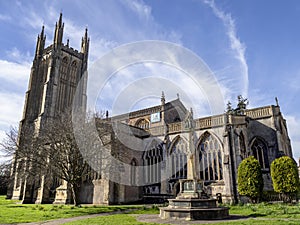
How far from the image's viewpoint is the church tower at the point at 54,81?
43.9 metres

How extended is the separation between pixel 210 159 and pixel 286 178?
22.9 ft

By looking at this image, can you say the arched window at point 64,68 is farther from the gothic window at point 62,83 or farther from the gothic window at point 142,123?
the gothic window at point 142,123

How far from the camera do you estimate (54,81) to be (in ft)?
149

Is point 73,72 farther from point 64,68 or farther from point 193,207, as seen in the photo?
point 193,207

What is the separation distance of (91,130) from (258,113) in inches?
665

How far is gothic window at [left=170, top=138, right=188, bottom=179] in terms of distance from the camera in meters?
24.9

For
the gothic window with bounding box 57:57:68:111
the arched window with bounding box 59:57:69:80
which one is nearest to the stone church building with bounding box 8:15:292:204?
the gothic window with bounding box 57:57:68:111

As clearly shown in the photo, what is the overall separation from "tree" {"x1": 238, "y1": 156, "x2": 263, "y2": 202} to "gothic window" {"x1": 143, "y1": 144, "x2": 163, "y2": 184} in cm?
950

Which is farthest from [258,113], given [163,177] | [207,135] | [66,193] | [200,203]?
[66,193]

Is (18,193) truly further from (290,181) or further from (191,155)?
(290,181)

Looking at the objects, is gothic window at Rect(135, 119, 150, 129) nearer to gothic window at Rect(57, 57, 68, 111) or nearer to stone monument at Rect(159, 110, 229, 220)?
gothic window at Rect(57, 57, 68, 111)

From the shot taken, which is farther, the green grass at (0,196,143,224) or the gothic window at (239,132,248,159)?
the gothic window at (239,132,248,159)

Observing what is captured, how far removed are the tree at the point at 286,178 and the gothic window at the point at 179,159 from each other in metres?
8.78

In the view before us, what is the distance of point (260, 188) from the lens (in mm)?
18734
